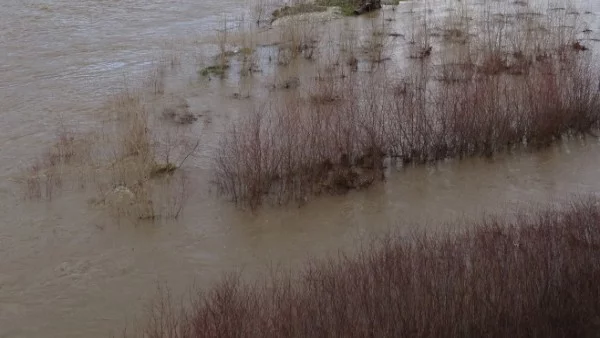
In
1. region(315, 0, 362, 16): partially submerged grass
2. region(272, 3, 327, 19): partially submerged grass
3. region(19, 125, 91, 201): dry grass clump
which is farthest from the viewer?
region(315, 0, 362, 16): partially submerged grass

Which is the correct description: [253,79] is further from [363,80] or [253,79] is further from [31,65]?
[31,65]

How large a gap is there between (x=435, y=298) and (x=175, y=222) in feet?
15.7

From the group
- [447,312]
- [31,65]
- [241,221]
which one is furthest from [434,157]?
[31,65]

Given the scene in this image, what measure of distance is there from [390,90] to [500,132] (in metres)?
2.18

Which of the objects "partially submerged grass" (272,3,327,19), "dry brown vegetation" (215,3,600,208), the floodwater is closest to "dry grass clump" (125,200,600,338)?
the floodwater

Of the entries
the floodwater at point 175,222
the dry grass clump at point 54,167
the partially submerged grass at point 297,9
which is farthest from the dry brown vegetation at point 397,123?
the partially submerged grass at point 297,9

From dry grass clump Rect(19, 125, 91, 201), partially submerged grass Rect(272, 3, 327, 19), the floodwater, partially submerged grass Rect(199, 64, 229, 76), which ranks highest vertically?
partially submerged grass Rect(272, 3, 327, 19)

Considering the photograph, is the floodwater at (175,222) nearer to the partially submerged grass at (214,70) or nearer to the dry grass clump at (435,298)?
the partially submerged grass at (214,70)

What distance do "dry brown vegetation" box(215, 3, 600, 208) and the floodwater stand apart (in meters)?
0.32

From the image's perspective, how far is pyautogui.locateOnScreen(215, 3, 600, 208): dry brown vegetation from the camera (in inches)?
411

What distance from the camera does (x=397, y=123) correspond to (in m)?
11.2

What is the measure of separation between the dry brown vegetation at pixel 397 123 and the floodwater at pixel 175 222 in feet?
1.04

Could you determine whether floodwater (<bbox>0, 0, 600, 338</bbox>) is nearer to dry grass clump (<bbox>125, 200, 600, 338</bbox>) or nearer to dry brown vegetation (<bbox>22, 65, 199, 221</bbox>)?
dry brown vegetation (<bbox>22, 65, 199, 221</bbox>)

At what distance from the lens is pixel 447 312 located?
5.95 m
